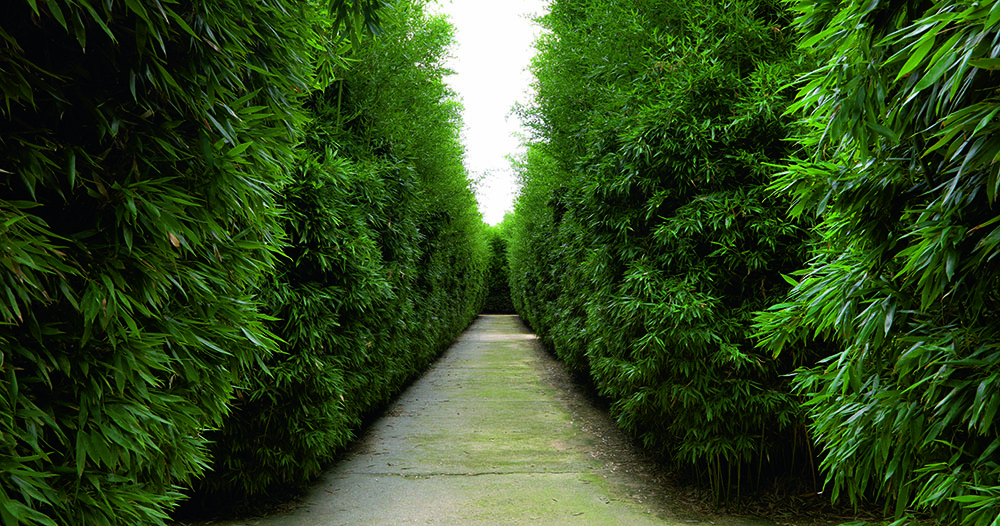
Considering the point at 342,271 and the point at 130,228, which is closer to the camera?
the point at 130,228

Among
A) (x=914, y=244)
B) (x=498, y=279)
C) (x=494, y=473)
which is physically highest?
(x=498, y=279)

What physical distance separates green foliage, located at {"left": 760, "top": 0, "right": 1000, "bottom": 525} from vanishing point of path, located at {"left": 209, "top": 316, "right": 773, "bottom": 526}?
1833mm

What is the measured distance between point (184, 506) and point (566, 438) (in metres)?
3.00

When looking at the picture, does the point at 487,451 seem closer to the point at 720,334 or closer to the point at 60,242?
the point at 720,334

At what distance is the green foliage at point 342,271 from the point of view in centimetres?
309

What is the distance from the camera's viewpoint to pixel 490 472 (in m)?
3.84

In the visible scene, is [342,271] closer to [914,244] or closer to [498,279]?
[914,244]

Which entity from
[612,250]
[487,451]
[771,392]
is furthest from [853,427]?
[487,451]

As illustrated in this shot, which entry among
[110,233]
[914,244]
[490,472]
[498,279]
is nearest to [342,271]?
[490,472]

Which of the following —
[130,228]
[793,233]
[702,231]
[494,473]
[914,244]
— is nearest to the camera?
[130,228]

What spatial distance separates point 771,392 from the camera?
302cm

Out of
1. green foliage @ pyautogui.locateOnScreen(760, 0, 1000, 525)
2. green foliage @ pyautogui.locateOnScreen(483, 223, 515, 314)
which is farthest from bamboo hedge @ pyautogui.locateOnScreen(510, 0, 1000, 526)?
green foliage @ pyautogui.locateOnScreen(483, 223, 515, 314)

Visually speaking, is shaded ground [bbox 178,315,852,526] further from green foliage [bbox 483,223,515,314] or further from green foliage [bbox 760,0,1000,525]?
green foliage [bbox 483,223,515,314]

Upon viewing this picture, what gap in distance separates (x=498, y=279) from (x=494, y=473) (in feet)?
69.7
